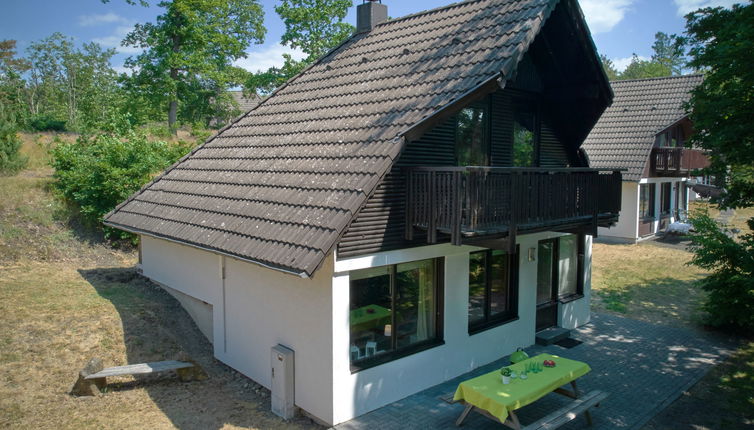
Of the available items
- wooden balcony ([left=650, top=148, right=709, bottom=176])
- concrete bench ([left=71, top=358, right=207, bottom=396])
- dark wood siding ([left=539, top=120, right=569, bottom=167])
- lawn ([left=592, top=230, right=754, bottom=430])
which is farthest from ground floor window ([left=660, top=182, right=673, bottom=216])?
concrete bench ([left=71, top=358, right=207, bottom=396])

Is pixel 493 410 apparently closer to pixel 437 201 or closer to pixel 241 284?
pixel 437 201

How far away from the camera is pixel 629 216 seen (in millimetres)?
24078

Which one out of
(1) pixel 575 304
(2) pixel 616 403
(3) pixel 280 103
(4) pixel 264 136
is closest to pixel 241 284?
(4) pixel 264 136

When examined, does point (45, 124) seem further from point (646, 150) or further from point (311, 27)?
point (646, 150)

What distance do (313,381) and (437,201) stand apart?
10.7ft

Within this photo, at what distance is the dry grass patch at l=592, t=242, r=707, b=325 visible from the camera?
1394cm

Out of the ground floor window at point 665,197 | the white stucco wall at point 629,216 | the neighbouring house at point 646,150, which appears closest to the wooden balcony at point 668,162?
the neighbouring house at point 646,150

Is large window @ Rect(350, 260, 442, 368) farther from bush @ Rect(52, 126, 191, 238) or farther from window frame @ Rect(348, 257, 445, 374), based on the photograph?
bush @ Rect(52, 126, 191, 238)

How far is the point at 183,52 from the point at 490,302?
80.6ft

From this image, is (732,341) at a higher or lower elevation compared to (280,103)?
lower

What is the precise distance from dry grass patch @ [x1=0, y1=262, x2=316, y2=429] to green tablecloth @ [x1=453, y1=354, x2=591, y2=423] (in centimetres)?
249

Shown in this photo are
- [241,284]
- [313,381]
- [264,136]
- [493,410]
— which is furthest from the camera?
[264,136]

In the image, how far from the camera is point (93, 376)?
7.70 m

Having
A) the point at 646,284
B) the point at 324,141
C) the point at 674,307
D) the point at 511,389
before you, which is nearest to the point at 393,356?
the point at 511,389
